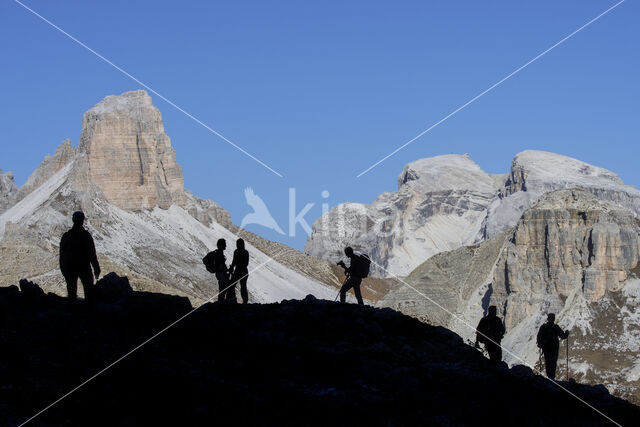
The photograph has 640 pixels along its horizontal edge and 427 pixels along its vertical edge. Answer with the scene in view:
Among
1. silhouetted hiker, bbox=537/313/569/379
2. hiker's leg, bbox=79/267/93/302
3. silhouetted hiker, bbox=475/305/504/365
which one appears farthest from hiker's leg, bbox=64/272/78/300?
silhouetted hiker, bbox=537/313/569/379

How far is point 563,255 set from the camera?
11131 centimetres

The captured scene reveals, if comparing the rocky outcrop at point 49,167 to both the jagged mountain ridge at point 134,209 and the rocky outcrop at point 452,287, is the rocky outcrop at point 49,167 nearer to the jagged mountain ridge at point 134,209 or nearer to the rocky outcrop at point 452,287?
the jagged mountain ridge at point 134,209

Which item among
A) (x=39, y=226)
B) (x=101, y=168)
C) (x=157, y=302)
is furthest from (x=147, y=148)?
(x=157, y=302)

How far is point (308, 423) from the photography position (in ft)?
59.3

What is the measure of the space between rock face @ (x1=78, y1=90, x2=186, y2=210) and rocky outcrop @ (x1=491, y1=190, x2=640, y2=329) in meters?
58.3

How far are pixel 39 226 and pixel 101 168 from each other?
3831 centimetres

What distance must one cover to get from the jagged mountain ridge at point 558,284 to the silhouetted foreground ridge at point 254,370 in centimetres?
7012

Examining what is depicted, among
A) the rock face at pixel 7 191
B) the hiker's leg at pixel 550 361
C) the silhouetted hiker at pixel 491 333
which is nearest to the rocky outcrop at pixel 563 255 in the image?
the hiker's leg at pixel 550 361

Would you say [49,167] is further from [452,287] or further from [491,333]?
[491,333]

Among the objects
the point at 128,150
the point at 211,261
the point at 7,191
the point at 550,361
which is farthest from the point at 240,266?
the point at 7,191

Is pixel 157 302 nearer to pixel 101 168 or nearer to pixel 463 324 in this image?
pixel 463 324

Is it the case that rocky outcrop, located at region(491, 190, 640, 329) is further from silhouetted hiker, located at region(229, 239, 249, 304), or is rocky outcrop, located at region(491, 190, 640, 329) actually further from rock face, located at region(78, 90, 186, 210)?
silhouetted hiker, located at region(229, 239, 249, 304)

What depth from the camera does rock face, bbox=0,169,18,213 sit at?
164 meters

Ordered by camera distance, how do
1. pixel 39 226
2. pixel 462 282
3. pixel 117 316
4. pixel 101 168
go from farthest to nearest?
pixel 101 168
pixel 462 282
pixel 39 226
pixel 117 316
